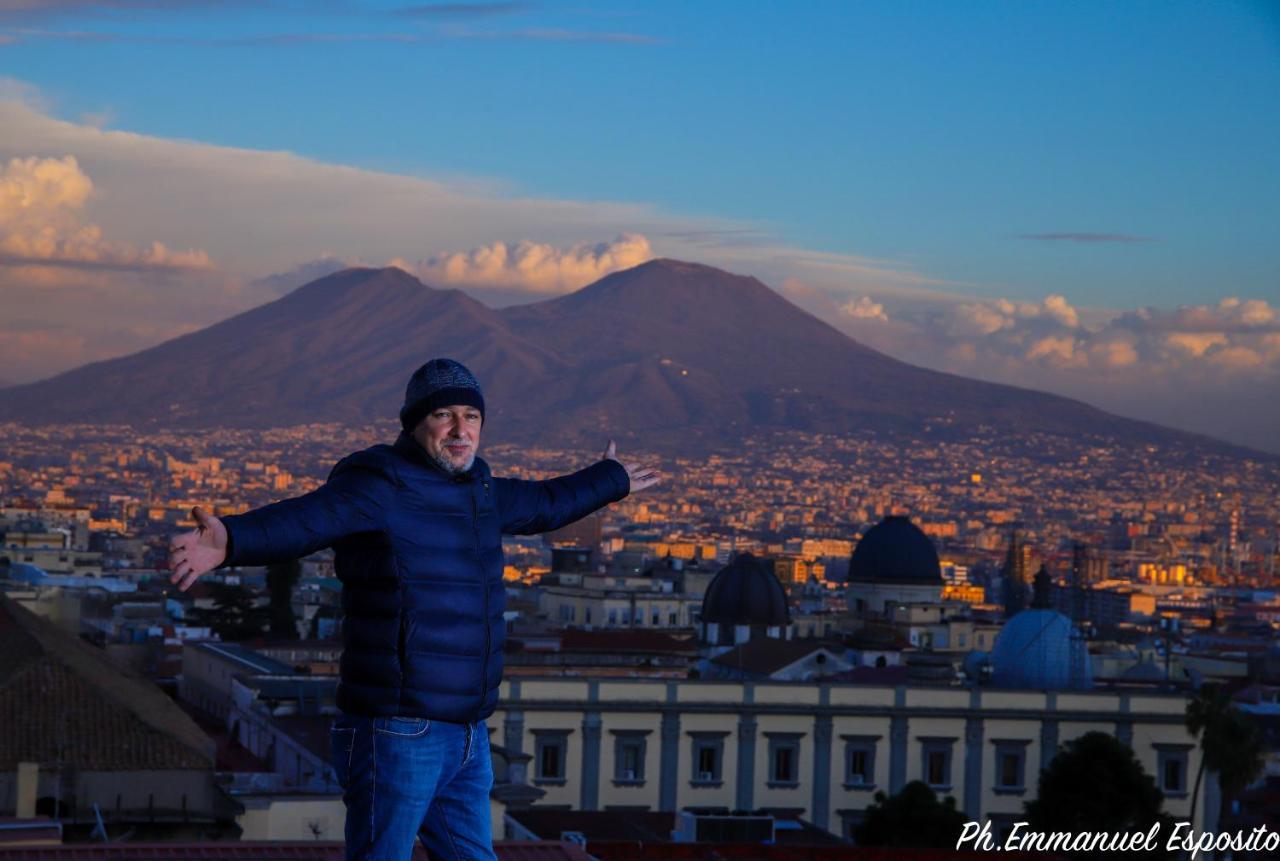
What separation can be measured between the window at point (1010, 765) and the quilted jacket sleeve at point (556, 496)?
40.0m

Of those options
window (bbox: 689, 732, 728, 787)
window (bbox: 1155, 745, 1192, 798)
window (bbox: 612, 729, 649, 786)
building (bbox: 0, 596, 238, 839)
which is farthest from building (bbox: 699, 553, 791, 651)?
building (bbox: 0, 596, 238, 839)

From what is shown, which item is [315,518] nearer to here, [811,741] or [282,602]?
[811,741]

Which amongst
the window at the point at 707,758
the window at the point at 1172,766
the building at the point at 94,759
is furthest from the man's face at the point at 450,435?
the window at the point at 1172,766

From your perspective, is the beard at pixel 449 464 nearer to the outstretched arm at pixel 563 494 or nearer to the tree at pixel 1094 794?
the outstretched arm at pixel 563 494

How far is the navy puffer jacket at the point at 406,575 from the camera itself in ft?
17.4

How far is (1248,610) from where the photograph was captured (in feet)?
502

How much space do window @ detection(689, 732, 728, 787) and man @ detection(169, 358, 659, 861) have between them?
1508 inches

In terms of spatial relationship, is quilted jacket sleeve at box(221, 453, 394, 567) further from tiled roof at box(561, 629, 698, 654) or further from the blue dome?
tiled roof at box(561, 629, 698, 654)

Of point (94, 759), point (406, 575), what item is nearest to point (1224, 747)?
point (94, 759)

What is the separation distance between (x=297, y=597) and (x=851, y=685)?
47541mm

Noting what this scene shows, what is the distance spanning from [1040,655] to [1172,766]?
7.22 meters

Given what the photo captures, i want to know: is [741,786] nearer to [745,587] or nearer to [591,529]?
[745,587]

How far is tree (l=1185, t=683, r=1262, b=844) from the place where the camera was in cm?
4306

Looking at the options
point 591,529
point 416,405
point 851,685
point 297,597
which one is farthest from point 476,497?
point 591,529
